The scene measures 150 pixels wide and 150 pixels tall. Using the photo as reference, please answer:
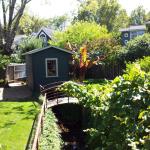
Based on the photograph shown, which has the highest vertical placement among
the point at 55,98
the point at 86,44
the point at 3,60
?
the point at 86,44

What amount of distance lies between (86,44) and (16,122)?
756 inches

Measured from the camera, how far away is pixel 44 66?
28.1 m

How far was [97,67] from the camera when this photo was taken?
1261 inches

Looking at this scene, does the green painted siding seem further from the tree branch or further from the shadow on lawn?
the shadow on lawn

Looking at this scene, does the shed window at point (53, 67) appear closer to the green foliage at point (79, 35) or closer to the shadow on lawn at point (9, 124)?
the green foliage at point (79, 35)

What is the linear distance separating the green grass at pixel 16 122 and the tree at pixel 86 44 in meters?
8.38

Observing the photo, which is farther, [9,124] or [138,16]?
[138,16]

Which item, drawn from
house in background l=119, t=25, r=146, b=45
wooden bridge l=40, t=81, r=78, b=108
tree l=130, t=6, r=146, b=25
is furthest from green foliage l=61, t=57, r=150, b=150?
tree l=130, t=6, r=146, b=25

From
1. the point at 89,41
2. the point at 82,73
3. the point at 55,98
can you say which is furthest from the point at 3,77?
the point at 55,98

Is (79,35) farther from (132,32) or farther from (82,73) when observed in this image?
(132,32)

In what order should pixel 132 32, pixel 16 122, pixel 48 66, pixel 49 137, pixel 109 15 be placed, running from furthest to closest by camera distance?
pixel 109 15 < pixel 132 32 < pixel 48 66 < pixel 16 122 < pixel 49 137

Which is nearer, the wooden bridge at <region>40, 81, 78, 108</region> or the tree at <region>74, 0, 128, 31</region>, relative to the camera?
the wooden bridge at <region>40, 81, 78, 108</region>

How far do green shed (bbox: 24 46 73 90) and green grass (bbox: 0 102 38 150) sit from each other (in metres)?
5.19

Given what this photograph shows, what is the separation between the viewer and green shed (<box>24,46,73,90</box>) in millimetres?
28062
